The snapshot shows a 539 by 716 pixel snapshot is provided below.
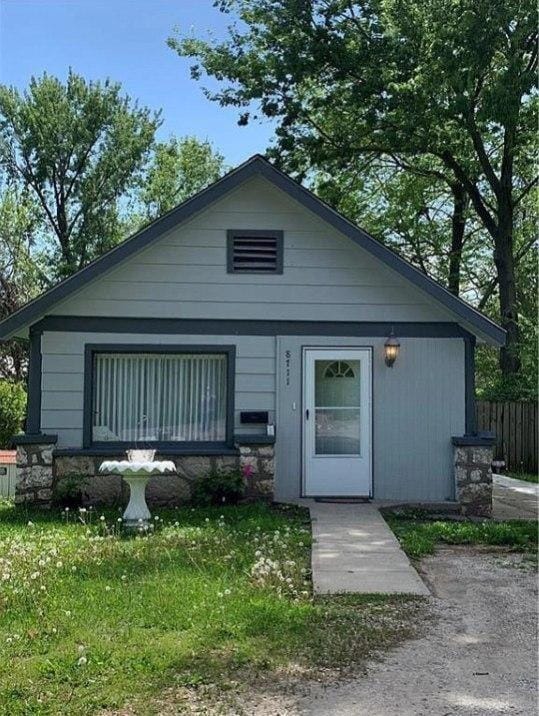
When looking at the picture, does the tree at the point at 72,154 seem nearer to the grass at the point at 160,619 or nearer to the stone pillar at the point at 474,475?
the stone pillar at the point at 474,475

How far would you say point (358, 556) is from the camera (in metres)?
6.23

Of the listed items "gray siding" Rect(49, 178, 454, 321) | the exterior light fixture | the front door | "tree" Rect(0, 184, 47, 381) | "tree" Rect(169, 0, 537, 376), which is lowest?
the front door

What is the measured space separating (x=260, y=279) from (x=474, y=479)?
3.59 metres

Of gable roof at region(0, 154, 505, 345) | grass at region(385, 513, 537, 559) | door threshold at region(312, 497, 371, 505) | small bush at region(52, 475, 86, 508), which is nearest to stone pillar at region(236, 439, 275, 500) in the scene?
door threshold at region(312, 497, 371, 505)

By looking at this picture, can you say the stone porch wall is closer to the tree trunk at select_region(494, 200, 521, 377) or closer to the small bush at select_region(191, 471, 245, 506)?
the small bush at select_region(191, 471, 245, 506)

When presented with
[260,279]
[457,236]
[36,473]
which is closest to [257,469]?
[260,279]

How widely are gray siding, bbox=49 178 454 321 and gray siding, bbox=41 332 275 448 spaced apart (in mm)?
305

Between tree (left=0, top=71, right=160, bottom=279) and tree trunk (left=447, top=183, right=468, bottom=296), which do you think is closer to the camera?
tree trunk (left=447, top=183, right=468, bottom=296)

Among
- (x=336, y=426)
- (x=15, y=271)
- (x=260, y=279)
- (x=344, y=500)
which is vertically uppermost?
(x=15, y=271)

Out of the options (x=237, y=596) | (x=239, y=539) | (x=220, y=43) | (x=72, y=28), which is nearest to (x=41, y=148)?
(x=220, y=43)

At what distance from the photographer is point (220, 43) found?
19578mm

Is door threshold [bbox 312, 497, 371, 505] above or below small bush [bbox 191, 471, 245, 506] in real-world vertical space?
below

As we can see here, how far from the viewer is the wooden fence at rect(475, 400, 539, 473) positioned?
630 inches

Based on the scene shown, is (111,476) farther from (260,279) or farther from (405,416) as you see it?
(405,416)
